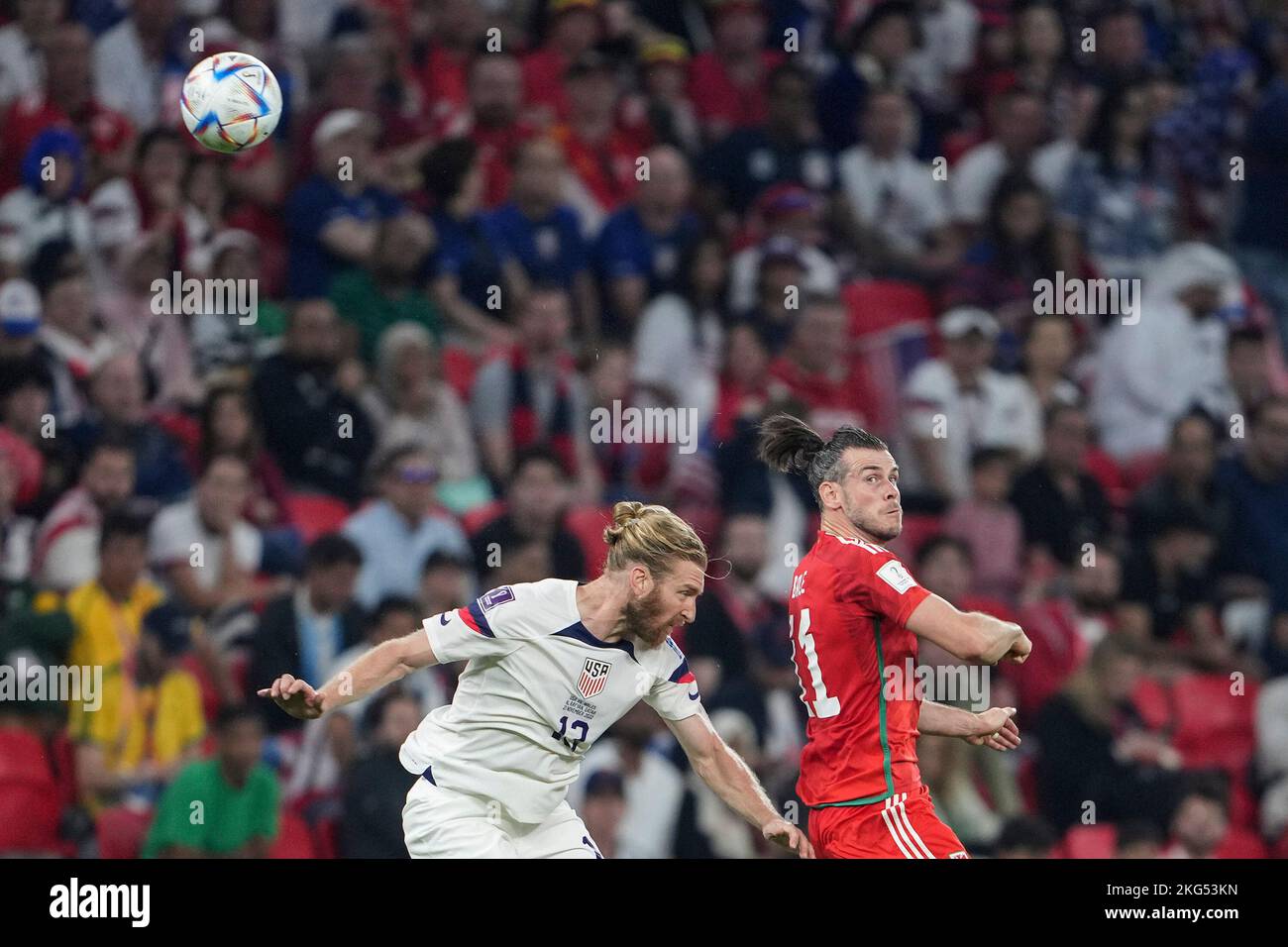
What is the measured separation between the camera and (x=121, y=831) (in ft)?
26.6

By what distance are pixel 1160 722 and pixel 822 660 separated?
423 cm

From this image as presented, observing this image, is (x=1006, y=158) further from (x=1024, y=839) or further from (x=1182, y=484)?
(x=1024, y=839)

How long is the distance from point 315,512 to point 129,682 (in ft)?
3.95

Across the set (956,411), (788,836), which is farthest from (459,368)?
(788,836)

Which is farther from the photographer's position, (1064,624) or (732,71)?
(732,71)

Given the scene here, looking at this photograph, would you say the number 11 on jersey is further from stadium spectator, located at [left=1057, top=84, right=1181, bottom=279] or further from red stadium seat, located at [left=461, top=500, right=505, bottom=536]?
stadium spectator, located at [left=1057, top=84, right=1181, bottom=279]

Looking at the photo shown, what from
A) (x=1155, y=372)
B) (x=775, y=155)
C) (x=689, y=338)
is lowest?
(x=1155, y=372)

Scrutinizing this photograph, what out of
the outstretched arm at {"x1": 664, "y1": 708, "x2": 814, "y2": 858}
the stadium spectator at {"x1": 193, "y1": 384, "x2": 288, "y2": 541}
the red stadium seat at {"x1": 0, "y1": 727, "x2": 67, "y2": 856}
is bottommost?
the red stadium seat at {"x1": 0, "y1": 727, "x2": 67, "y2": 856}

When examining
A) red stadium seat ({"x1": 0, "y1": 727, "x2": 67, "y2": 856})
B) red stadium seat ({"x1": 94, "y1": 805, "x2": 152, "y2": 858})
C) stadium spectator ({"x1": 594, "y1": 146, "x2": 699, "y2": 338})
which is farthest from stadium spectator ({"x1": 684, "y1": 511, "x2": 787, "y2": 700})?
red stadium seat ({"x1": 0, "y1": 727, "x2": 67, "y2": 856})

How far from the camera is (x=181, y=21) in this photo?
1000 cm

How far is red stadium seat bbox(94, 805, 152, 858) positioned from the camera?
804 centimetres

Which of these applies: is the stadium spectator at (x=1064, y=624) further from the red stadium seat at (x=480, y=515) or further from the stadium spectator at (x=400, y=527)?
the stadium spectator at (x=400, y=527)

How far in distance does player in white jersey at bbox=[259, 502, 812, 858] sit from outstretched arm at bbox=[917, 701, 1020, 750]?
534 mm
